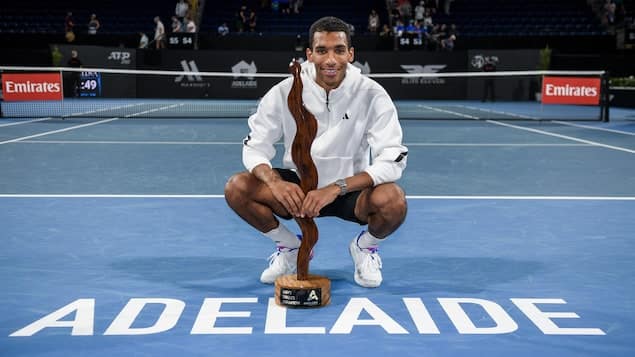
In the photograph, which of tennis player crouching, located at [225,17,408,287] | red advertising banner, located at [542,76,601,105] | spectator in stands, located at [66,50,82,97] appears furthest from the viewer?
spectator in stands, located at [66,50,82,97]

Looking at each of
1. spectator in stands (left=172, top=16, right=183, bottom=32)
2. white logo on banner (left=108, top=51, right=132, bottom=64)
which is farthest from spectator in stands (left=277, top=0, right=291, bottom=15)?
white logo on banner (left=108, top=51, right=132, bottom=64)

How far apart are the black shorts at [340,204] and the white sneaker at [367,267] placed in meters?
0.16

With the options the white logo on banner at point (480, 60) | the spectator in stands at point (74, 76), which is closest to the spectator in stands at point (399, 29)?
the white logo on banner at point (480, 60)

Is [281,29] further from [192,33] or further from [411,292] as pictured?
[411,292]

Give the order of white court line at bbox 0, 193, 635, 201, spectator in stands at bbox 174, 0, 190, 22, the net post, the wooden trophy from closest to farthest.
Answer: the wooden trophy < white court line at bbox 0, 193, 635, 201 < the net post < spectator in stands at bbox 174, 0, 190, 22

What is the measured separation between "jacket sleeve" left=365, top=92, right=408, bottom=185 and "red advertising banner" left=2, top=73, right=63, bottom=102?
512 inches

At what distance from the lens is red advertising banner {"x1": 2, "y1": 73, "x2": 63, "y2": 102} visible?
15320mm

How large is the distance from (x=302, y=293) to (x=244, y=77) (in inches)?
904

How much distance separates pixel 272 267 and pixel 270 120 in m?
0.77

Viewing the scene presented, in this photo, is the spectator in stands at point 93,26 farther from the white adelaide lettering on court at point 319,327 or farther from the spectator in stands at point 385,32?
the white adelaide lettering on court at point 319,327

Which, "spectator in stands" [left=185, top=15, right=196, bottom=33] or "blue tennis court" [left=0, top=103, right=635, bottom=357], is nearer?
"blue tennis court" [left=0, top=103, right=635, bottom=357]

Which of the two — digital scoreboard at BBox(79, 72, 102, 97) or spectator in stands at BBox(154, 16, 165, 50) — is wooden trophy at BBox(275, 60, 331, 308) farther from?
spectator in stands at BBox(154, 16, 165, 50)

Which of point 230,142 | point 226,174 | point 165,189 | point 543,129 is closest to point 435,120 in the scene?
point 543,129

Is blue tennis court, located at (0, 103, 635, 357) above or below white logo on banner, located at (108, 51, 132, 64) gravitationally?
below
